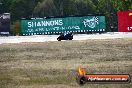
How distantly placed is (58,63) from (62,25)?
2416cm

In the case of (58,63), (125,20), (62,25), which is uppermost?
(125,20)

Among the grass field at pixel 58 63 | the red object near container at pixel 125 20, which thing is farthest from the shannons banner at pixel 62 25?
the grass field at pixel 58 63

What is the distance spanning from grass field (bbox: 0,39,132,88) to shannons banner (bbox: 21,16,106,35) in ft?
50.8

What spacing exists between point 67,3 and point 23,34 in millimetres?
70967

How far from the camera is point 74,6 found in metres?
115

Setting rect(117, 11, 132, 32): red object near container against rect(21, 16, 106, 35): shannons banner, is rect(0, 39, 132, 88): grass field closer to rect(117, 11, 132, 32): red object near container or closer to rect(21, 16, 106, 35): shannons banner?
rect(117, 11, 132, 32): red object near container

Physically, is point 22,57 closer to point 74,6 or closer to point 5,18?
point 5,18

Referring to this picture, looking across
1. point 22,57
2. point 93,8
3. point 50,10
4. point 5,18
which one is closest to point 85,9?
point 93,8

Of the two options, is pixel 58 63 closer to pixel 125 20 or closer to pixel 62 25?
pixel 125 20

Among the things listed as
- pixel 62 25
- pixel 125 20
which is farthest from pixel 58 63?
pixel 62 25

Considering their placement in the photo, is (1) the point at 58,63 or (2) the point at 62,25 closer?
(1) the point at 58,63

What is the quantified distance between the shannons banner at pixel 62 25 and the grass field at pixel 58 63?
50.8 feet

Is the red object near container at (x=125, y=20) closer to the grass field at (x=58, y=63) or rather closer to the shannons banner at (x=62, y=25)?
the shannons banner at (x=62, y=25)

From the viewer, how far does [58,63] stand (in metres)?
19.5
